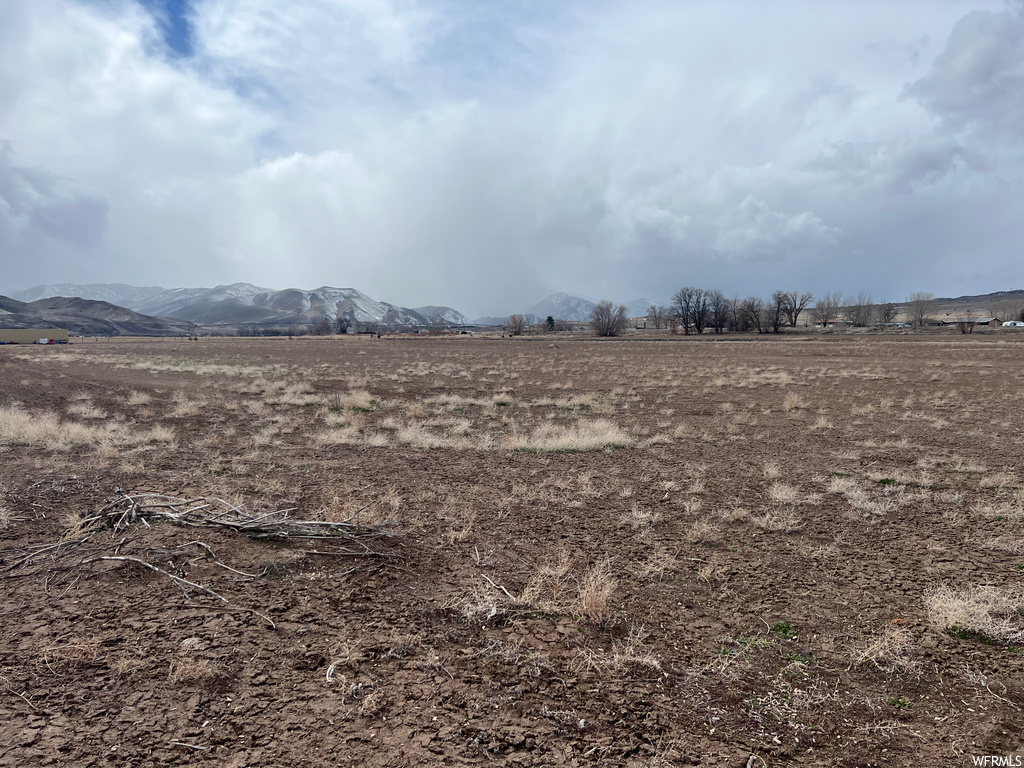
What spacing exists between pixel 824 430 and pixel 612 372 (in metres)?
17.8

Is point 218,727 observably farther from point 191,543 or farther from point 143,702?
point 191,543

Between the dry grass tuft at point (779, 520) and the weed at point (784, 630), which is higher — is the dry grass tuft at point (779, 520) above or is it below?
above

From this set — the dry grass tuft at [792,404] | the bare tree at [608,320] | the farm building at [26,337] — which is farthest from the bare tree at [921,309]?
the farm building at [26,337]

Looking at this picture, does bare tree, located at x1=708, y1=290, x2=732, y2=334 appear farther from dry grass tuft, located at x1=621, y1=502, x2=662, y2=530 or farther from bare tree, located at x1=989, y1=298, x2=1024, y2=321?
dry grass tuft, located at x1=621, y1=502, x2=662, y2=530

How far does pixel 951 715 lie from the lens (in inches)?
129

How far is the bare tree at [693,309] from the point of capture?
107m

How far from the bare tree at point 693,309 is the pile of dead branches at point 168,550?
4290 inches

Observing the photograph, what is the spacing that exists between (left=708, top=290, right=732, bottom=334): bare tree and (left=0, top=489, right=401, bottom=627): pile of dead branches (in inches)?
4270

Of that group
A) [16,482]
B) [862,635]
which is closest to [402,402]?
[16,482]

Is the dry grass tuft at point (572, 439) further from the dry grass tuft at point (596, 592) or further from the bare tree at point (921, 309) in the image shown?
the bare tree at point (921, 309)

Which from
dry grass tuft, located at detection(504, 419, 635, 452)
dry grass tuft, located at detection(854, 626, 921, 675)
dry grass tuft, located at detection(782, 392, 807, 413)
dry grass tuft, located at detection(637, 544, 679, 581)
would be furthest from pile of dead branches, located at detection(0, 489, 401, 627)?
dry grass tuft, located at detection(782, 392, 807, 413)

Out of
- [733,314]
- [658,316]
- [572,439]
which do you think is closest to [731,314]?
[733,314]

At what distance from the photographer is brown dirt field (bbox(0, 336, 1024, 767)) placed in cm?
303

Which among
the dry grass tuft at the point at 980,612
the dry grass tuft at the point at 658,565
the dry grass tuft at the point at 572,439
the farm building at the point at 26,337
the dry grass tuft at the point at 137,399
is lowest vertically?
the dry grass tuft at the point at 658,565
